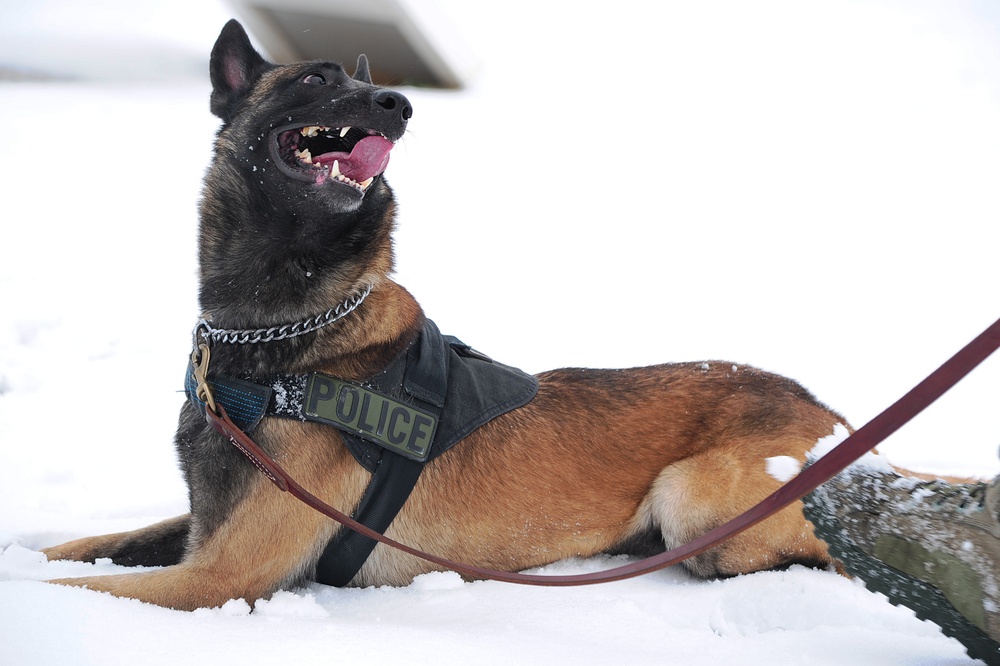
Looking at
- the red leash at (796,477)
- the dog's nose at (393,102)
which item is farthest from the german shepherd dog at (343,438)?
the red leash at (796,477)

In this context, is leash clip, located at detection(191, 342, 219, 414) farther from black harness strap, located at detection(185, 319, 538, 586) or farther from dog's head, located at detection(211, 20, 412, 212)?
dog's head, located at detection(211, 20, 412, 212)

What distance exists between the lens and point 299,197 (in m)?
2.35

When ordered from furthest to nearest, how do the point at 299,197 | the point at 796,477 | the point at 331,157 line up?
the point at 331,157 → the point at 299,197 → the point at 796,477

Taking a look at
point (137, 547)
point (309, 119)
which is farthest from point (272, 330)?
point (137, 547)

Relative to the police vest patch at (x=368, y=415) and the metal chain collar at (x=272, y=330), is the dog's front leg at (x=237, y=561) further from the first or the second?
the metal chain collar at (x=272, y=330)

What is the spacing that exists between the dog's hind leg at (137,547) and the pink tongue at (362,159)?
4.88 feet

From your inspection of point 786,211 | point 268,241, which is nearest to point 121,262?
point 268,241

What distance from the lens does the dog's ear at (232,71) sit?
2732 mm

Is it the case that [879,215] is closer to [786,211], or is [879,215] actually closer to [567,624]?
[786,211]

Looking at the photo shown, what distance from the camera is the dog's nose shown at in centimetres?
237

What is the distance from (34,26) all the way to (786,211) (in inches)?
643

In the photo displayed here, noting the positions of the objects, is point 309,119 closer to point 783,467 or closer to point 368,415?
point 368,415

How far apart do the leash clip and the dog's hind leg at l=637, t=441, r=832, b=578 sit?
1679mm

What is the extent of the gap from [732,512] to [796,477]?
110 cm
